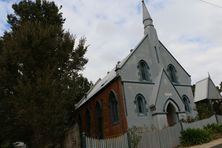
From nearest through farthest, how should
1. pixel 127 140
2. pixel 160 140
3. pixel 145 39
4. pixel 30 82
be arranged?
pixel 127 140, pixel 160 140, pixel 30 82, pixel 145 39

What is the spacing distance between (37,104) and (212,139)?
14259 mm

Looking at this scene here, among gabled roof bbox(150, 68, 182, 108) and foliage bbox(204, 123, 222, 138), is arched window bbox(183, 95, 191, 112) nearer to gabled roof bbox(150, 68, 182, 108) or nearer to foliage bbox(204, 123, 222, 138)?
gabled roof bbox(150, 68, 182, 108)

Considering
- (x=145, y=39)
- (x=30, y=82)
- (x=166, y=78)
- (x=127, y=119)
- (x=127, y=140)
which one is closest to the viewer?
(x=127, y=140)

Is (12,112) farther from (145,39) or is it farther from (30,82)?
(145,39)

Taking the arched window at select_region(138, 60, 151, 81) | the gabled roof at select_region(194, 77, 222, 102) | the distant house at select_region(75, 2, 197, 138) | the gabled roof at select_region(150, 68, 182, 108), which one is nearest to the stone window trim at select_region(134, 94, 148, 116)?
the distant house at select_region(75, 2, 197, 138)

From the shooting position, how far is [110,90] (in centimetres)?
2486

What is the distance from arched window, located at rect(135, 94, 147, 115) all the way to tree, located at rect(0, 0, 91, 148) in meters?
5.92

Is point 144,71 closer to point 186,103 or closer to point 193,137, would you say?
point 186,103

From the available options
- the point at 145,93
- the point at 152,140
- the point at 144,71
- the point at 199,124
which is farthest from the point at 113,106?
the point at 199,124

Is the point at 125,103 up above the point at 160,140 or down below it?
above

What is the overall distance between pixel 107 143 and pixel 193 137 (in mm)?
7202

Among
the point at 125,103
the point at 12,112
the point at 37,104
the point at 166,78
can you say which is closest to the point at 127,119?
the point at 125,103

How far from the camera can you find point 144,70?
25.2 m

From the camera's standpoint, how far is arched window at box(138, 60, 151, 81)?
2472 centimetres
